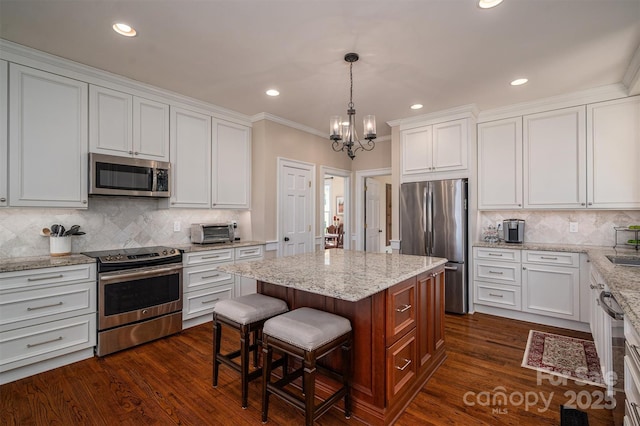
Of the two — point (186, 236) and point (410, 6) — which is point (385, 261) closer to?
point (410, 6)

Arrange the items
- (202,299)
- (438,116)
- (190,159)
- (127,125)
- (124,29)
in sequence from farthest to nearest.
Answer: (438,116) → (190,159) → (202,299) → (127,125) → (124,29)

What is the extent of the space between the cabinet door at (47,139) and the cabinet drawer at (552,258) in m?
4.85

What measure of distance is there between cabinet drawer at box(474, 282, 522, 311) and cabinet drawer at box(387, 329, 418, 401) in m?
2.20

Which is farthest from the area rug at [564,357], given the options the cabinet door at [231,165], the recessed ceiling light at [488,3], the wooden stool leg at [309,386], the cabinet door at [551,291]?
the cabinet door at [231,165]

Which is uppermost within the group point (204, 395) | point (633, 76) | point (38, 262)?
point (633, 76)

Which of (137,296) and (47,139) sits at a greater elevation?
(47,139)

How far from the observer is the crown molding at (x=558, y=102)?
10.8 feet

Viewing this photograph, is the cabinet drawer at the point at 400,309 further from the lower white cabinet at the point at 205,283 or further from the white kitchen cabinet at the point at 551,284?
the white kitchen cabinet at the point at 551,284

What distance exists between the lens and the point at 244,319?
2.06 metres

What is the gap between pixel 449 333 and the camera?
10.9 feet

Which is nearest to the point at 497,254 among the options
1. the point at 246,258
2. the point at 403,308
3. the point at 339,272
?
the point at 403,308

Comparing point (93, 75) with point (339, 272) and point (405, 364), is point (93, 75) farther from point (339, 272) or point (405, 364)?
point (405, 364)

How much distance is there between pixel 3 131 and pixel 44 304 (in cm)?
146

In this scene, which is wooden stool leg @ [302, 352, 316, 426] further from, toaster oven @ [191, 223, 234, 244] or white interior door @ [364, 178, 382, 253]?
white interior door @ [364, 178, 382, 253]
